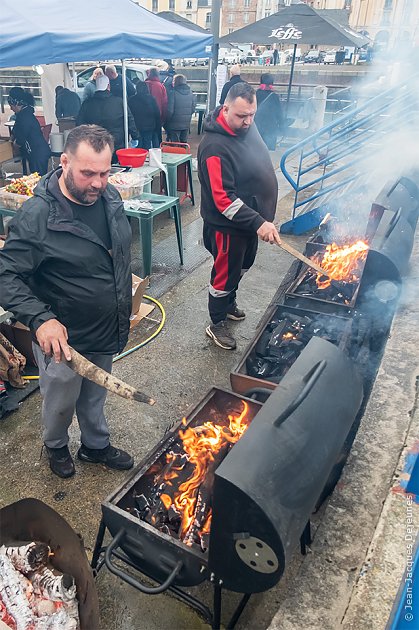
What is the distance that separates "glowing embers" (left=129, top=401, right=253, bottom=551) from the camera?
2441 mm

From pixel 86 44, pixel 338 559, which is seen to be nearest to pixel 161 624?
pixel 338 559

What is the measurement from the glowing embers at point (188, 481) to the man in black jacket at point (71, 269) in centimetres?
80

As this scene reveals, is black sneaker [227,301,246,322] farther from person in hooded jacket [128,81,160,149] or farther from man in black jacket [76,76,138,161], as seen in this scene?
person in hooded jacket [128,81,160,149]

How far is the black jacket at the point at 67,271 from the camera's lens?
253 cm

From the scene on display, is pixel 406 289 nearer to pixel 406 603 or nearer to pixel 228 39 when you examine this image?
pixel 406 603

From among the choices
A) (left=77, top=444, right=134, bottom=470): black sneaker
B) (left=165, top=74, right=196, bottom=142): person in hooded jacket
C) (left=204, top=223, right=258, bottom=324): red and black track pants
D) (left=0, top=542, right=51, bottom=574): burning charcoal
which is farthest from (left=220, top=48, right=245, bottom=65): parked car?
(left=0, top=542, right=51, bottom=574): burning charcoal

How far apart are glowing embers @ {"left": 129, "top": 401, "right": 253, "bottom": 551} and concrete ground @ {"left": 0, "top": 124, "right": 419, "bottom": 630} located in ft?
1.86

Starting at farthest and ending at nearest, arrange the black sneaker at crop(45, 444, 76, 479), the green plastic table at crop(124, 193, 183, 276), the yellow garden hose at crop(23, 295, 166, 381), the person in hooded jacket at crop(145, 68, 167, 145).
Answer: the person in hooded jacket at crop(145, 68, 167, 145)
the green plastic table at crop(124, 193, 183, 276)
the yellow garden hose at crop(23, 295, 166, 381)
the black sneaker at crop(45, 444, 76, 479)

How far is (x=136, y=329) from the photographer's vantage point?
206 inches

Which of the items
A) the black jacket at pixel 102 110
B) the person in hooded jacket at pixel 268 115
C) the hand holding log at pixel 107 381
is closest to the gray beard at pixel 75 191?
the hand holding log at pixel 107 381

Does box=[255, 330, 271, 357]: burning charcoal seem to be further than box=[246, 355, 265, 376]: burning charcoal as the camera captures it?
Yes

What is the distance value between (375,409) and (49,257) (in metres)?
2.57

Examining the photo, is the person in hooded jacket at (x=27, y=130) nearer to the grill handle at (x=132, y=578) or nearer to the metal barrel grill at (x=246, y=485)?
the metal barrel grill at (x=246, y=485)

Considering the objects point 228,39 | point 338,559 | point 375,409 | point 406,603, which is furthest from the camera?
point 228,39
